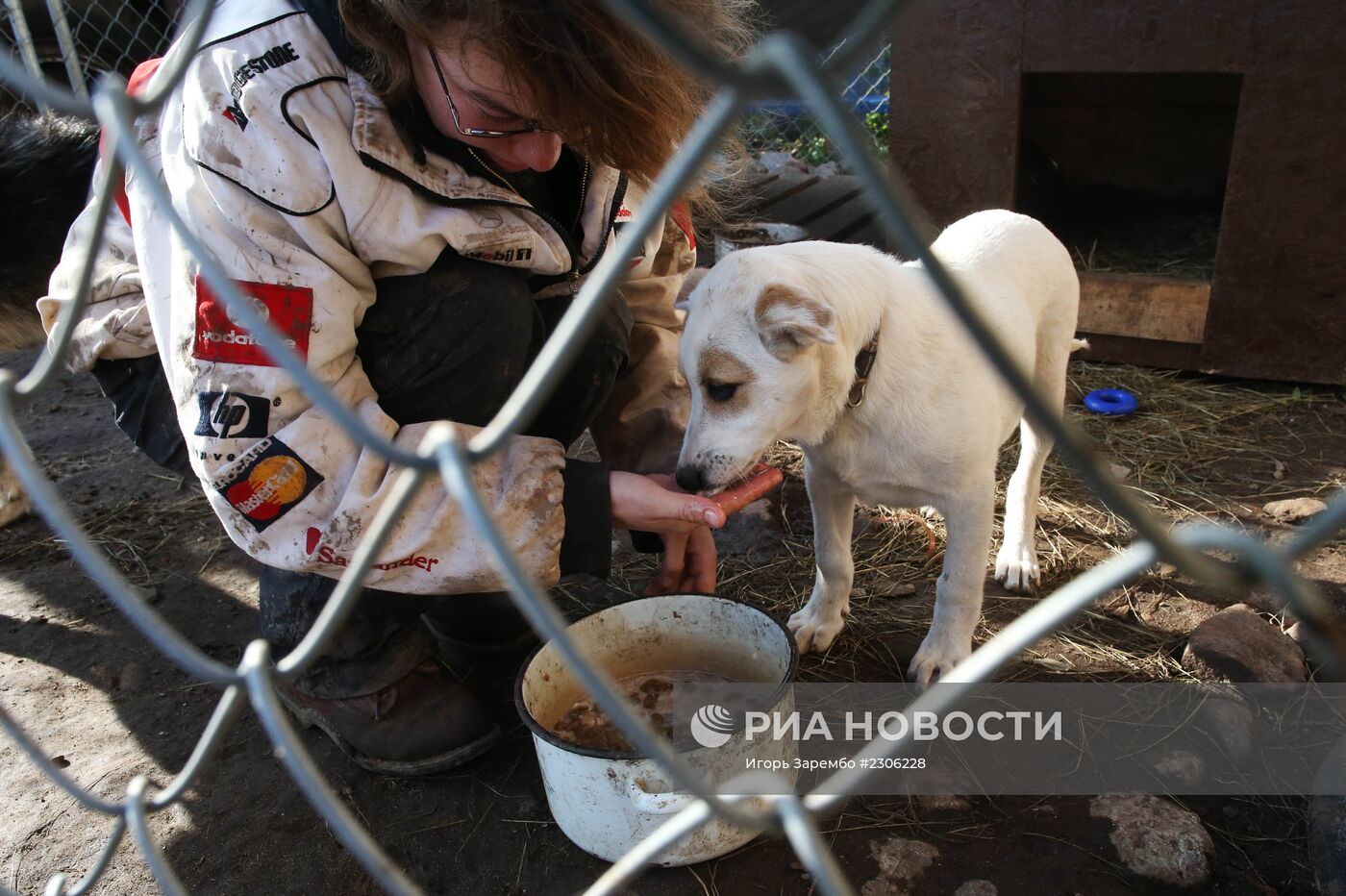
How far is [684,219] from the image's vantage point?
8.34ft

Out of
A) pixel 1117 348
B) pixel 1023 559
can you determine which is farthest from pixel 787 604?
pixel 1117 348

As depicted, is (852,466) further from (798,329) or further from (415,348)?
(415,348)

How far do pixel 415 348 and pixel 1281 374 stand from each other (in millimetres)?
3099

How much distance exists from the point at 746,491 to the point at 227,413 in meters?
0.96

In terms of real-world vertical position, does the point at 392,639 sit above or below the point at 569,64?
below

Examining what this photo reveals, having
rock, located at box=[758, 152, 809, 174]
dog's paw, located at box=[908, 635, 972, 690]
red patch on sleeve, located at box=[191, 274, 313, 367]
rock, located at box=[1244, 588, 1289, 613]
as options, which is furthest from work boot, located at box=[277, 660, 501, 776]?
rock, located at box=[758, 152, 809, 174]

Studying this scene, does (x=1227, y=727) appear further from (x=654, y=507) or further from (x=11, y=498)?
(x=11, y=498)

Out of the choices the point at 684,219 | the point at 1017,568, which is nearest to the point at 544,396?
the point at 684,219

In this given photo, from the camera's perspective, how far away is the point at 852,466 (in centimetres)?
211

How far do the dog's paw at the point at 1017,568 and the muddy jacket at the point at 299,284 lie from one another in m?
1.38

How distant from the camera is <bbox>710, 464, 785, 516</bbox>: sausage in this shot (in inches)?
75.5

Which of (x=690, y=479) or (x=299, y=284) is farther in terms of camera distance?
(x=690, y=479)

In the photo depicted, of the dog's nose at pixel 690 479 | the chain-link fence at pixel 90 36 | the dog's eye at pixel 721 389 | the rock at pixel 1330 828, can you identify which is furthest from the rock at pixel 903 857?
the chain-link fence at pixel 90 36

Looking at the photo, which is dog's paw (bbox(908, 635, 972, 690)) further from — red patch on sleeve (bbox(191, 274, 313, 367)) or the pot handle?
red patch on sleeve (bbox(191, 274, 313, 367))
